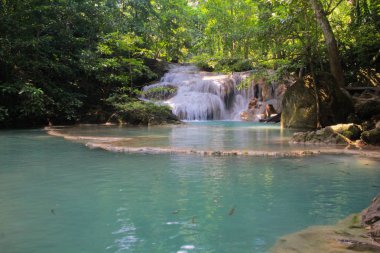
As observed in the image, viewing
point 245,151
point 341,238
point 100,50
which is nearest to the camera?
→ point 341,238

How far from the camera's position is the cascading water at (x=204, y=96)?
21.4 m

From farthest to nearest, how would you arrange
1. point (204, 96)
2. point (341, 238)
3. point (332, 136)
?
point (204, 96)
point (332, 136)
point (341, 238)

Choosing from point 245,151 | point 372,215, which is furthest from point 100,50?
point 372,215

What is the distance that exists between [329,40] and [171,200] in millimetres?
9587

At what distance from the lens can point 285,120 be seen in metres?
14.8

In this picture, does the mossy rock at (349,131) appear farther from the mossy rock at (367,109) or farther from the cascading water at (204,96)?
the cascading water at (204,96)

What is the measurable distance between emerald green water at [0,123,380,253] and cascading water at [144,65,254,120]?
46.7 feet

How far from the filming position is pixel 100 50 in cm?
1803

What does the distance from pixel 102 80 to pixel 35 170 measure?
12731 millimetres

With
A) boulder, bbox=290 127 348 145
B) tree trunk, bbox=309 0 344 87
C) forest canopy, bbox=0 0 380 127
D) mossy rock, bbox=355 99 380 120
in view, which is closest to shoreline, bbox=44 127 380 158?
boulder, bbox=290 127 348 145

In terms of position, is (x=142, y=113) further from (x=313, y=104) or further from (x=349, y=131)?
(x=349, y=131)

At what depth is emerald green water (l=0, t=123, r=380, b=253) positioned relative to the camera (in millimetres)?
3146

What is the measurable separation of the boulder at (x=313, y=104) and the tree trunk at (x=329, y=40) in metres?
0.25

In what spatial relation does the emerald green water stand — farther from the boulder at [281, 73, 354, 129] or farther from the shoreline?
the boulder at [281, 73, 354, 129]
